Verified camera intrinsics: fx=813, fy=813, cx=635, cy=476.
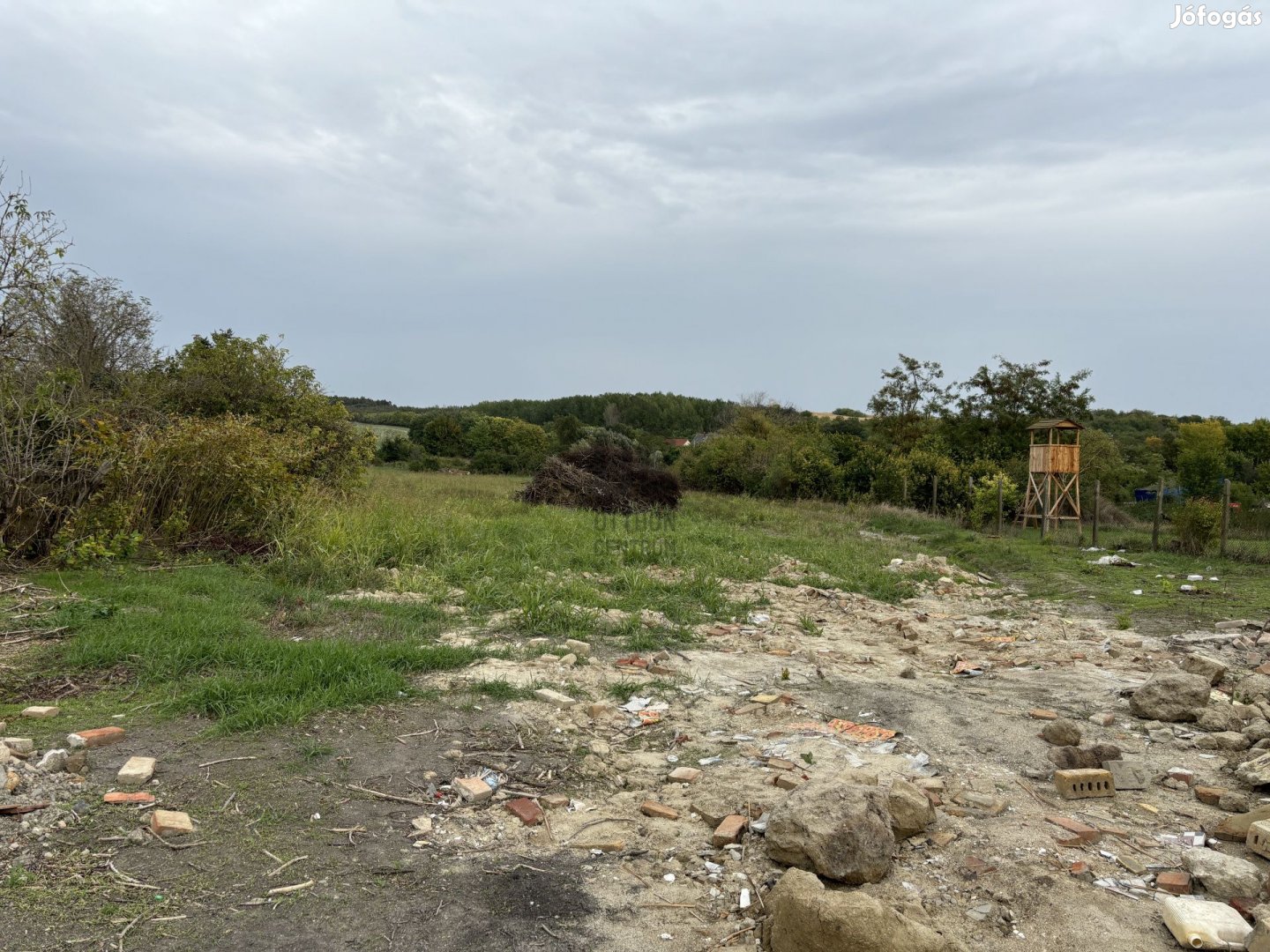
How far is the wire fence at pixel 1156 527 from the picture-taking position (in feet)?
43.1

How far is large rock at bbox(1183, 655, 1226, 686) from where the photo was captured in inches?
223

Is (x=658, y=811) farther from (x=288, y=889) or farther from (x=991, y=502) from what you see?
(x=991, y=502)

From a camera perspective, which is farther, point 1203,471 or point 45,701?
point 1203,471

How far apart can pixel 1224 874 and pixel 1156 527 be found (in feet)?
42.0

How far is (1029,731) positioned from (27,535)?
30.7 ft

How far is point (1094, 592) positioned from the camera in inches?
397

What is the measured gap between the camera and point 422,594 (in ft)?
26.4

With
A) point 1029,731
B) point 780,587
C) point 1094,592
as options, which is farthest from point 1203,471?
point 1029,731

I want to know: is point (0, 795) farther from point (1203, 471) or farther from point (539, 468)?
point (1203, 471)

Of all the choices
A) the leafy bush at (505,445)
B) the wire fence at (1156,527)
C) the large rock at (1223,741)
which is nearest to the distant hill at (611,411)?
the leafy bush at (505,445)

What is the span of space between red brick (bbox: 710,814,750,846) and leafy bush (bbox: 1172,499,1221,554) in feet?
42.4

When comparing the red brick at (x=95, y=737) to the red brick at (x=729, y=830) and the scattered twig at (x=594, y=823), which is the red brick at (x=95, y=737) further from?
the red brick at (x=729, y=830)

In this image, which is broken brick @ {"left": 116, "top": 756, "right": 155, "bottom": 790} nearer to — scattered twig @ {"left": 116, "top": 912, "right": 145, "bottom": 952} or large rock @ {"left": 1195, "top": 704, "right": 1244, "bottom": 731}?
scattered twig @ {"left": 116, "top": 912, "right": 145, "bottom": 952}

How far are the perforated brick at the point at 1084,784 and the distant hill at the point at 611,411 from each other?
49.8 meters
